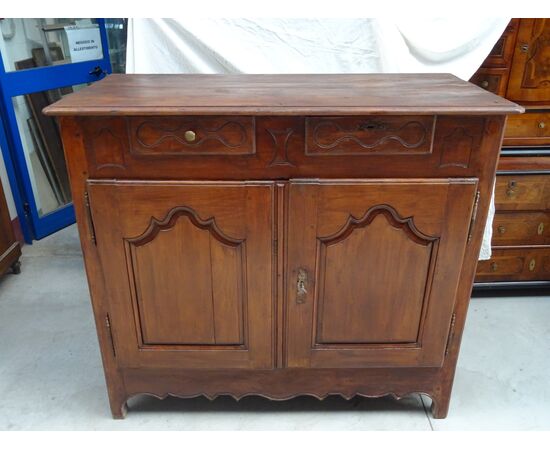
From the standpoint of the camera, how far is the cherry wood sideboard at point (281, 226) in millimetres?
1105

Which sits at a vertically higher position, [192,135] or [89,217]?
[192,135]

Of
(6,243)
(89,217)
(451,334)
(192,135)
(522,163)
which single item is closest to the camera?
(192,135)

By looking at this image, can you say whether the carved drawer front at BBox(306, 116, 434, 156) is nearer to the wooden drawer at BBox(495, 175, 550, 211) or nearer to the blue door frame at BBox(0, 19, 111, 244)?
the wooden drawer at BBox(495, 175, 550, 211)

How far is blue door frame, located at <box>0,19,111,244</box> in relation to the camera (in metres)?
2.28

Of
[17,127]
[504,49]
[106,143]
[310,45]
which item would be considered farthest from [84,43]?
[504,49]

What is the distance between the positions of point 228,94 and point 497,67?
1.05 metres

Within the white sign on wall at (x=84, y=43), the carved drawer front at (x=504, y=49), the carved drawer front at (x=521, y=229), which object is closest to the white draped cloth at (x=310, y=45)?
the carved drawer front at (x=504, y=49)

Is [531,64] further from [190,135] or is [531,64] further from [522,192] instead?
[190,135]

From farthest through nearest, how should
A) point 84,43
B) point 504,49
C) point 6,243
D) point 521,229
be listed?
point 84,43 < point 6,243 < point 521,229 < point 504,49

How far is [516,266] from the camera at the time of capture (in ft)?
6.47

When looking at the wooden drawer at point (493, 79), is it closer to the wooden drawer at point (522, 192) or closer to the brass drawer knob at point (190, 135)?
the wooden drawer at point (522, 192)

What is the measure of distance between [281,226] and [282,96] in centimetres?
33

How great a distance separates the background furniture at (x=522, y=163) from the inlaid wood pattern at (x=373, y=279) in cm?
79

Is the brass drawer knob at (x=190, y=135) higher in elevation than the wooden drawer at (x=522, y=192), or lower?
higher
